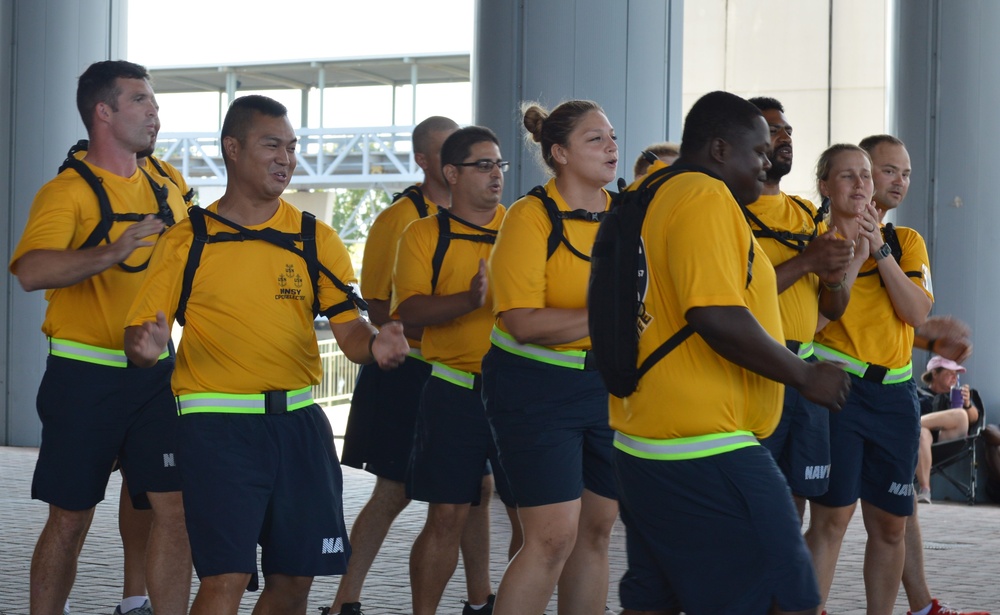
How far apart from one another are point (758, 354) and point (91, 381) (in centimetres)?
307

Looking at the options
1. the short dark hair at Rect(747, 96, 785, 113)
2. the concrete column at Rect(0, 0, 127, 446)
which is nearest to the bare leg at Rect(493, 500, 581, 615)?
the short dark hair at Rect(747, 96, 785, 113)

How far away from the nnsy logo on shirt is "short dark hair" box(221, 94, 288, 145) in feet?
1.53

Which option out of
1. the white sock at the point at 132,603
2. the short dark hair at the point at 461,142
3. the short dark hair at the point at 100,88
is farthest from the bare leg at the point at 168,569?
the short dark hair at the point at 461,142

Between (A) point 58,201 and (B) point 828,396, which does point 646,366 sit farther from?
(A) point 58,201

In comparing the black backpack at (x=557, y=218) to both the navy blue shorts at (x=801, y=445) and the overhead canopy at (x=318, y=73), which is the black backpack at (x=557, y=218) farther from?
the overhead canopy at (x=318, y=73)

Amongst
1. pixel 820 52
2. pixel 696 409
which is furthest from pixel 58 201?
pixel 820 52

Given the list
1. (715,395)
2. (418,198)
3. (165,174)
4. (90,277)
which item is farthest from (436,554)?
(715,395)

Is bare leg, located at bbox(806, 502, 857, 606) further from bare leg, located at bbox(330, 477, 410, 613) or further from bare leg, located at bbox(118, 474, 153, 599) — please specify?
bare leg, located at bbox(118, 474, 153, 599)

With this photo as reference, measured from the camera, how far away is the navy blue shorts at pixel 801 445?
18.6ft

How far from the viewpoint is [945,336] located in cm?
584

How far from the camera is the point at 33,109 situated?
45.2 ft

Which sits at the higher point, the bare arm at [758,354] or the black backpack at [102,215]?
the black backpack at [102,215]

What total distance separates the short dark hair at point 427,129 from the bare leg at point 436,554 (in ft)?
6.87

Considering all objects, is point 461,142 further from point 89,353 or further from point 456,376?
point 89,353
